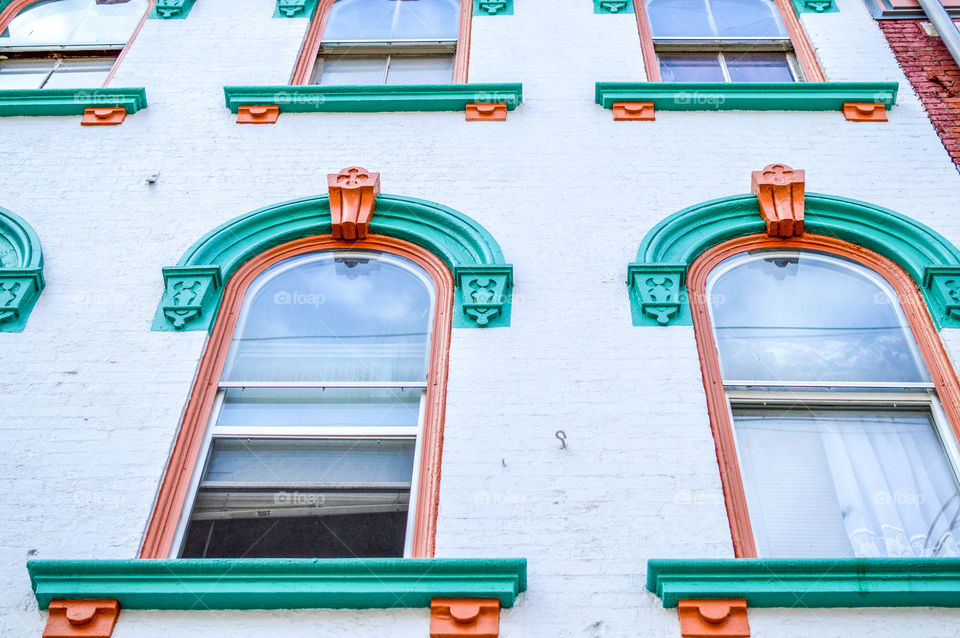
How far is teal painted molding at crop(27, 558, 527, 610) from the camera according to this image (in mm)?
4957

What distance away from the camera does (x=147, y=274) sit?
7.00 metres

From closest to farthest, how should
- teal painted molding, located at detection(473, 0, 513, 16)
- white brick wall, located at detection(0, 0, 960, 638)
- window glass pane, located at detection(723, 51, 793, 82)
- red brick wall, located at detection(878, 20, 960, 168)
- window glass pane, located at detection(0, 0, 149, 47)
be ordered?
white brick wall, located at detection(0, 0, 960, 638) → red brick wall, located at detection(878, 20, 960, 168) → window glass pane, located at detection(723, 51, 793, 82) → teal painted molding, located at detection(473, 0, 513, 16) → window glass pane, located at detection(0, 0, 149, 47)

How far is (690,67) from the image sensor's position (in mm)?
9461

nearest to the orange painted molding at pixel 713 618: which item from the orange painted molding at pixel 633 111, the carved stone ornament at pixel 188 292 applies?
the carved stone ornament at pixel 188 292

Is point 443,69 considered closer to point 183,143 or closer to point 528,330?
point 183,143

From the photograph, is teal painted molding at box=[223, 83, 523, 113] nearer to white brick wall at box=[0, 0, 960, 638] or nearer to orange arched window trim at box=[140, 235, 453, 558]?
white brick wall at box=[0, 0, 960, 638]

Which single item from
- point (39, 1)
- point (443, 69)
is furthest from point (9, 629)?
point (39, 1)

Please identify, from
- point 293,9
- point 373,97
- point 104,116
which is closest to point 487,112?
point 373,97

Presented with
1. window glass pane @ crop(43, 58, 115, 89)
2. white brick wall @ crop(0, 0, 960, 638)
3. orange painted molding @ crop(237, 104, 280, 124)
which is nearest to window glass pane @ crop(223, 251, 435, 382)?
white brick wall @ crop(0, 0, 960, 638)

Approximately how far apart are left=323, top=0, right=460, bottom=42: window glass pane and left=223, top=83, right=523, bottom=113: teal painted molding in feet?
4.64

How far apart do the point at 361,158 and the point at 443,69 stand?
74.4 inches

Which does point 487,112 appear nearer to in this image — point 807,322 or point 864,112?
point 864,112

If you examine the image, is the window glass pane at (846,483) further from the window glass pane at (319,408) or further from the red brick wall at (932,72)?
the red brick wall at (932,72)

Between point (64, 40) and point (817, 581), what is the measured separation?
837 cm
